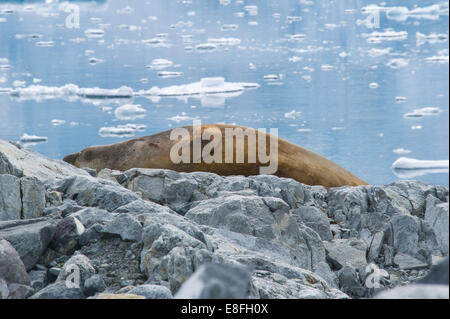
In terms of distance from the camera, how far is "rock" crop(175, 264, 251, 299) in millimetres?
709

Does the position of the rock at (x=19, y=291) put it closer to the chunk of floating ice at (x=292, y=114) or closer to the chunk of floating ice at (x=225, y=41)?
the chunk of floating ice at (x=292, y=114)

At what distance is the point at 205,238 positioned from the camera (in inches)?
61.1

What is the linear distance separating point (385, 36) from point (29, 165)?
9351 millimetres

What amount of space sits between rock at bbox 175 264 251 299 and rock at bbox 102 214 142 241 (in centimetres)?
83

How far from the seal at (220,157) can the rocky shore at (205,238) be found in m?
0.85

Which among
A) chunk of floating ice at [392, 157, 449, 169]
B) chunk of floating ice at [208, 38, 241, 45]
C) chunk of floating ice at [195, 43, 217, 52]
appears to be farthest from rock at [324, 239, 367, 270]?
chunk of floating ice at [208, 38, 241, 45]

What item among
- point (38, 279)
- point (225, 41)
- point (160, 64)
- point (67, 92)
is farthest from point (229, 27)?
point (38, 279)

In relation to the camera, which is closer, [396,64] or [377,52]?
[396,64]

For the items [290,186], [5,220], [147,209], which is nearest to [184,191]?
[290,186]

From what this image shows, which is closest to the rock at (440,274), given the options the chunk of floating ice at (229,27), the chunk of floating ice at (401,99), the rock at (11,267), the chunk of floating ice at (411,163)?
the rock at (11,267)

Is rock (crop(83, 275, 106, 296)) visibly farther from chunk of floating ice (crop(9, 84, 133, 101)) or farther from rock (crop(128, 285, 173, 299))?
chunk of floating ice (crop(9, 84, 133, 101))

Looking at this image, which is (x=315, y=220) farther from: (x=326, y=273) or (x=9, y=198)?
(x=9, y=198)
